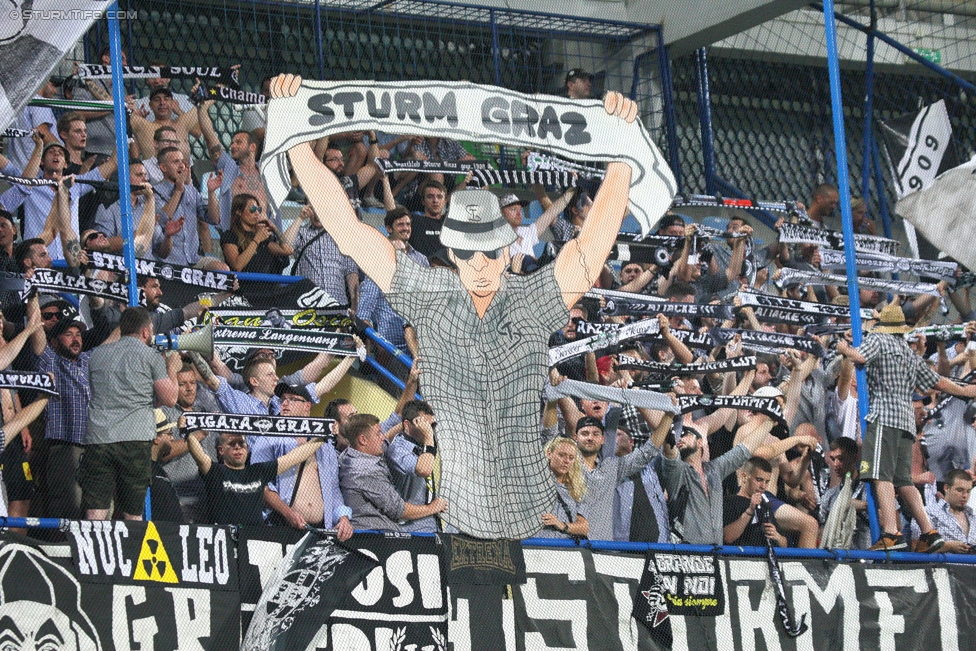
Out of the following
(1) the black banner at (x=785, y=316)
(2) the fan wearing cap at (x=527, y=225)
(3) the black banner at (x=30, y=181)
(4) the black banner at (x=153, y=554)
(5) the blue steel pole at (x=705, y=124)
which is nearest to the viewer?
(4) the black banner at (x=153, y=554)

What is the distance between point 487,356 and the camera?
8.70 meters

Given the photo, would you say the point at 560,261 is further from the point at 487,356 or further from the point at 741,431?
the point at 741,431

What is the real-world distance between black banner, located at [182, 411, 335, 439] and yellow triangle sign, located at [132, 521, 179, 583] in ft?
2.08

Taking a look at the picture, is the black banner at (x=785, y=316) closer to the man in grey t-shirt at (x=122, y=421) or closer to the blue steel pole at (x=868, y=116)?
the blue steel pole at (x=868, y=116)

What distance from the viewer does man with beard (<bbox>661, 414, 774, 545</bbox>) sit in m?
8.99

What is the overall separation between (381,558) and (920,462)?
193 inches

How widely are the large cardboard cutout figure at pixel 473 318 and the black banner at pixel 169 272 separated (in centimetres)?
79

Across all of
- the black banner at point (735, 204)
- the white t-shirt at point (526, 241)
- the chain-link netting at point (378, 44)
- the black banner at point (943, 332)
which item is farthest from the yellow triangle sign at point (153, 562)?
the black banner at point (943, 332)

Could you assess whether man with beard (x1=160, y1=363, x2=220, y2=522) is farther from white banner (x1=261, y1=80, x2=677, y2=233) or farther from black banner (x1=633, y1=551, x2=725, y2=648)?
black banner (x1=633, y1=551, x2=725, y2=648)

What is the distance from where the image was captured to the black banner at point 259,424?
777cm

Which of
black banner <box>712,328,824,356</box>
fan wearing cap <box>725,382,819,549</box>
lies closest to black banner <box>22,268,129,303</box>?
fan wearing cap <box>725,382,819,549</box>

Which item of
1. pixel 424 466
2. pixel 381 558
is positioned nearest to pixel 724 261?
pixel 424 466

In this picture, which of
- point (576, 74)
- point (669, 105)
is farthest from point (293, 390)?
point (669, 105)

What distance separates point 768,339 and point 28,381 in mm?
5123
